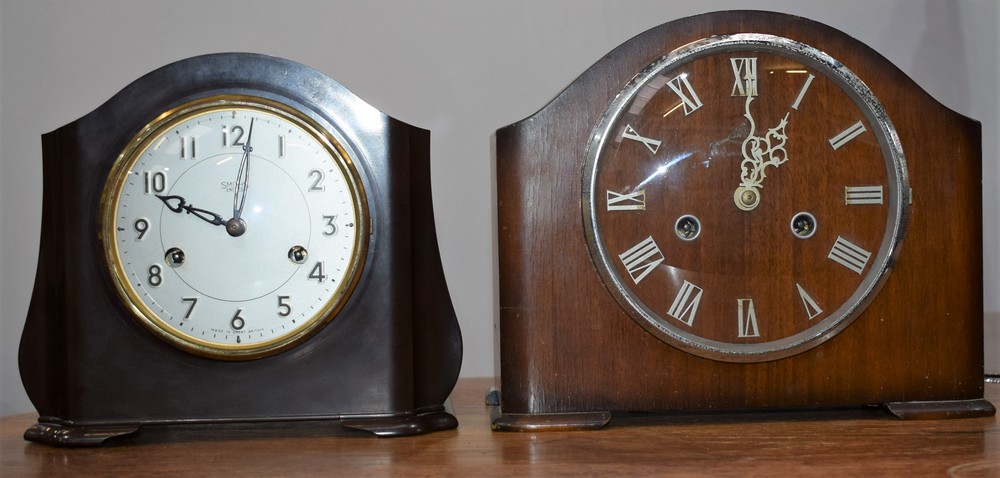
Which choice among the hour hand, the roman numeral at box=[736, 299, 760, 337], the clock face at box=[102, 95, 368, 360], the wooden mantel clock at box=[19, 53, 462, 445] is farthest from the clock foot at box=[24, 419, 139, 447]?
the roman numeral at box=[736, 299, 760, 337]

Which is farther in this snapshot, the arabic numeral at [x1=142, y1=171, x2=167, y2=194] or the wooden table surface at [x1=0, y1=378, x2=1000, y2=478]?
the arabic numeral at [x1=142, y1=171, x2=167, y2=194]

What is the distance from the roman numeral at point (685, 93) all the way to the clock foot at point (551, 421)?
0.36m

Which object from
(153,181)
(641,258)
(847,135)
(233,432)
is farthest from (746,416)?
(153,181)

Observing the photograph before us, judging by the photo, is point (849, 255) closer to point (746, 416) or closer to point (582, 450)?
point (746, 416)

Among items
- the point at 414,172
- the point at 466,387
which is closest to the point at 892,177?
the point at 414,172

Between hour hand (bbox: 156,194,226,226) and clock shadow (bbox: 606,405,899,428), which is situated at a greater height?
hour hand (bbox: 156,194,226,226)

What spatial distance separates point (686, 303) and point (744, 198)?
0.14 meters

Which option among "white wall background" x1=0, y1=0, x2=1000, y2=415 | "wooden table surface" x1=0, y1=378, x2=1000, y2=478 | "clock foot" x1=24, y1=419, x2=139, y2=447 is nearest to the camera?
"wooden table surface" x1=0, y1=378, x2=1000, y2=478

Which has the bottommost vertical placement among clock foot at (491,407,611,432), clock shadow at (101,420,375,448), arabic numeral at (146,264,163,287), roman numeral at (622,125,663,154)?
clock shadow at (101,420,375,448)

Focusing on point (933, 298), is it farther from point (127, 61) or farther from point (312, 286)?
point (127, 61)

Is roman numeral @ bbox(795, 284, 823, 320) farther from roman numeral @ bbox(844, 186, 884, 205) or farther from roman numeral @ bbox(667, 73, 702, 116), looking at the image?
roman numeral @ bbox(667, 73, 702, 116)

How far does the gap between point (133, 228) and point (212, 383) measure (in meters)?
0.19

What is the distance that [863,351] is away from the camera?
113cm

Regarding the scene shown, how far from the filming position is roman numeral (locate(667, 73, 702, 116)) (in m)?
1.12
